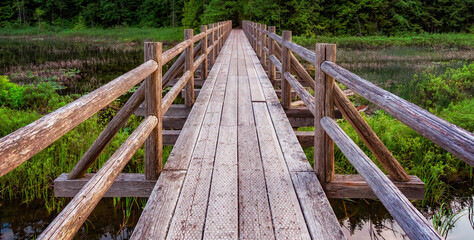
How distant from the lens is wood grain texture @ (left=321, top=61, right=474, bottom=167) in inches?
54.0

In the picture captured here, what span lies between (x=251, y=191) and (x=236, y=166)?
50 centimetres

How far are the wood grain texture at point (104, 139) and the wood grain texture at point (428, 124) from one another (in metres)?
1.94

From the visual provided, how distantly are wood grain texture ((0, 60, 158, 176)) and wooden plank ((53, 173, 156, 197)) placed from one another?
1.25 meters

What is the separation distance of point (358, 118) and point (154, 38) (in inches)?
1540

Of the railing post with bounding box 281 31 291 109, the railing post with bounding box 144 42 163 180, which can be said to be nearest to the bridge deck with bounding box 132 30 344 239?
the railing post with bounding box 144 42 163 180

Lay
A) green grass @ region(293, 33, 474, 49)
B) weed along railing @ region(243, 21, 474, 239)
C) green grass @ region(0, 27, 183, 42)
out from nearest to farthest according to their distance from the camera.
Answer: weed along railing @ region(243, 21, 474, 239)
green grass @ region(293, 33, 474, 49)
green grass @ region(0, 27, 183, 42)

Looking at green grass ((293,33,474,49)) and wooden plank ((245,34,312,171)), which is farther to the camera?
green grass ((293,33,474,49))

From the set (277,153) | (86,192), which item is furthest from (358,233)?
(86,192)

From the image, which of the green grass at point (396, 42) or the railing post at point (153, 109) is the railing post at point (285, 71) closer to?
the railing post at point (153, 109)

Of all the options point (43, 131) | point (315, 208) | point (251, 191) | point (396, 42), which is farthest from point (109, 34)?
point (43, 131)

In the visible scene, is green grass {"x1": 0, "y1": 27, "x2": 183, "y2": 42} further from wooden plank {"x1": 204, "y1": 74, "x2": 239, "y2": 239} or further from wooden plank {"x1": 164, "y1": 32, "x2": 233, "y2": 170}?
wooden plank {"x1": 204, "y1": 74, "x2": 239, "y2": 239}

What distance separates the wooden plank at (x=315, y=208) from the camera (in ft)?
7.93

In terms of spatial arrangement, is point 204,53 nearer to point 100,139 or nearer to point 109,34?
point 100,139

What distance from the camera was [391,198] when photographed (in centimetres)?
198
